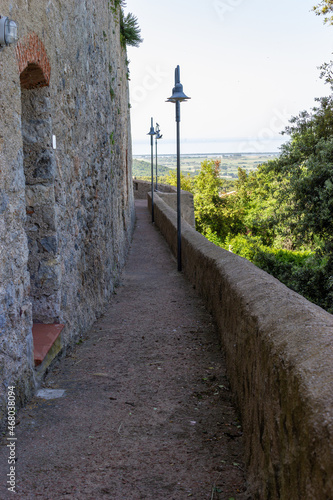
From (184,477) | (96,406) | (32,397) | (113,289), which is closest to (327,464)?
(184,477)

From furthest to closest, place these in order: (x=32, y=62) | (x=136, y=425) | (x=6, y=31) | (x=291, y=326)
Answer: (x=32, y=62), (x=136, y=425), (x=6, y=31), (x=291, y=326)

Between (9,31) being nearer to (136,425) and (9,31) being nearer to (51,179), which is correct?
(51,179)

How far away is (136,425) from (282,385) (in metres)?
1.60

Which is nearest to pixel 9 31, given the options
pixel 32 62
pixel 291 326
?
pixel 32 62

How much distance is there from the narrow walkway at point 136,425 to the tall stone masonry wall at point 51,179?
0.34 metres

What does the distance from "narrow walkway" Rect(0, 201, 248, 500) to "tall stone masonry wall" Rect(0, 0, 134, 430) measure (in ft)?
1.11

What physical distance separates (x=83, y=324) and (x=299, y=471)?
4.16 m

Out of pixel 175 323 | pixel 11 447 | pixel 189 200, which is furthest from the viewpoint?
pixel 189 200

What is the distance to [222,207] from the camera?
4488 centimetres

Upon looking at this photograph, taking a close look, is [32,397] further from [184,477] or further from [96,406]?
[184,477]

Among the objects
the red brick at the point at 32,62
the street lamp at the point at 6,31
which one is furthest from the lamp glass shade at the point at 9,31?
the red brick at the point at 32,62

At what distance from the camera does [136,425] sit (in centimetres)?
339

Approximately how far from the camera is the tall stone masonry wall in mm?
3227

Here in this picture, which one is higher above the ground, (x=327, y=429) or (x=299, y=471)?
(x=327, y=429)
